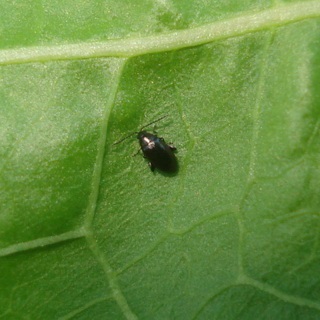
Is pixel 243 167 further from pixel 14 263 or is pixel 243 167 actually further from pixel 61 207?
pixel 14 263

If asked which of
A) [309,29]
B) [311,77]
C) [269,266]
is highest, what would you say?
[309,29]

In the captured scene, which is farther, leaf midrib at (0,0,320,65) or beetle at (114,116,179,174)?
beetle at (114,116,179,174)

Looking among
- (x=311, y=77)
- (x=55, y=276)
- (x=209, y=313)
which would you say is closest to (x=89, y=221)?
(x=55, y=276)

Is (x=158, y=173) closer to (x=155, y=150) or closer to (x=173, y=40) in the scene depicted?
(x=155, y=150)

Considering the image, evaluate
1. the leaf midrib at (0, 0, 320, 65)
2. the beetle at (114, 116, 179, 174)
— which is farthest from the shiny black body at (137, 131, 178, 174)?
the leaf midrib at (0, 0, 320, 65)

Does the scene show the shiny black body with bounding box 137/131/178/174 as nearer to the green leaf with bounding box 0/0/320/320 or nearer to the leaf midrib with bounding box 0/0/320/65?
the green leaf with bounding box 0/0/320/320

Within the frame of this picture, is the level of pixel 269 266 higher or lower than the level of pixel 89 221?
lower
